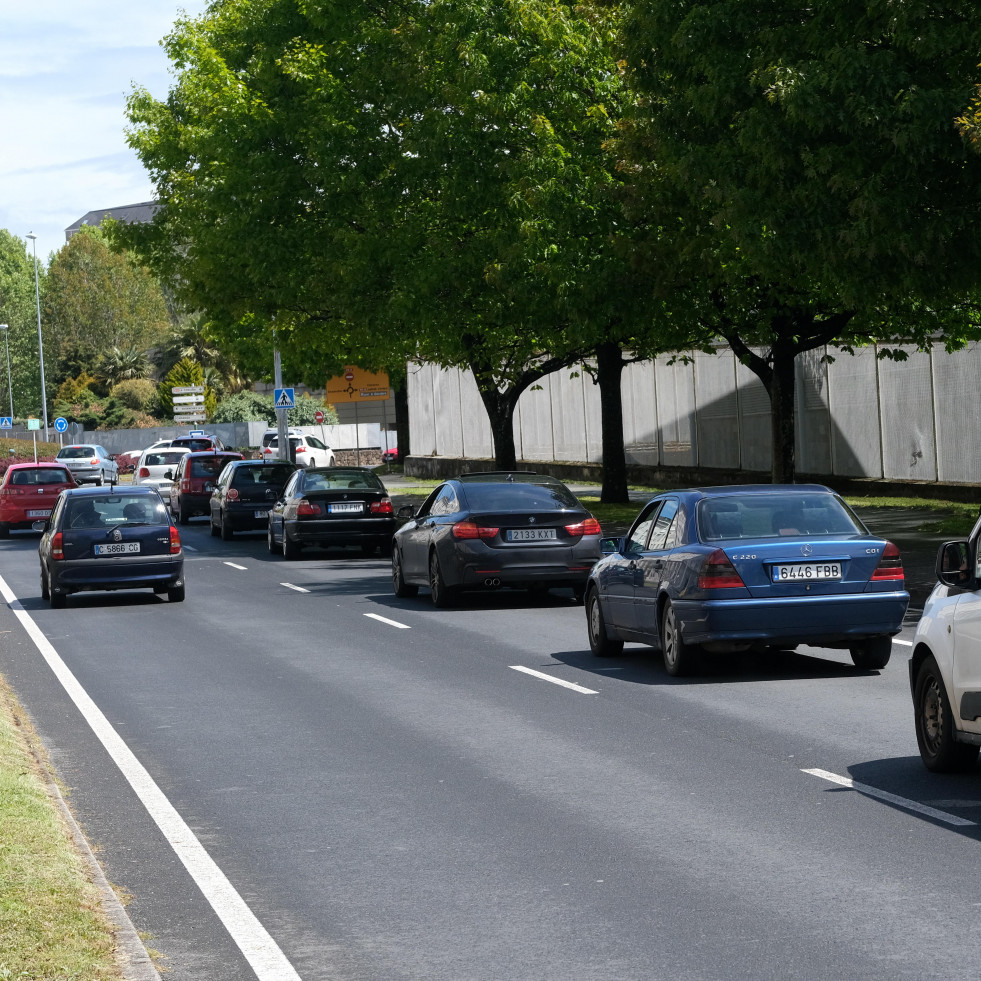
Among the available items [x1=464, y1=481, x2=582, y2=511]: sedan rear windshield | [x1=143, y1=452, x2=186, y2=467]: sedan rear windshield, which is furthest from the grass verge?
[x1=143, y1=452, x2=186, y2=467]: sedan rear windshield

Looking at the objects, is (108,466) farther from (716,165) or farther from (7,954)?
(7,954)

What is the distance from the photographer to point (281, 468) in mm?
34781

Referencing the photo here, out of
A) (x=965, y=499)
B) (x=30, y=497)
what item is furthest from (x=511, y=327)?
(x=30, y=497)

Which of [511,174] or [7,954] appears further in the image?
[511,174]

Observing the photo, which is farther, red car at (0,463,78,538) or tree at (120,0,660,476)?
red car at (0,463,78,538)

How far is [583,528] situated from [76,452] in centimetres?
4928

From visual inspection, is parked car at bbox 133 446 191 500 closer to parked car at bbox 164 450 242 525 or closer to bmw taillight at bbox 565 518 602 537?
parked car at bbox 164 450 242 525

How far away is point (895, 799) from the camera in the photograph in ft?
27.4

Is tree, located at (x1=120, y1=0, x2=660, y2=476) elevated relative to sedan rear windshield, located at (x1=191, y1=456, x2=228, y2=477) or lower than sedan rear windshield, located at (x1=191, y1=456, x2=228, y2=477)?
elevated

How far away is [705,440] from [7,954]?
38.0 m

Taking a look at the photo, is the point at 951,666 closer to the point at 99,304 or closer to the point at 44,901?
the point at 44,901

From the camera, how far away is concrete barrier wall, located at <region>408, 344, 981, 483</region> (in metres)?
33.1

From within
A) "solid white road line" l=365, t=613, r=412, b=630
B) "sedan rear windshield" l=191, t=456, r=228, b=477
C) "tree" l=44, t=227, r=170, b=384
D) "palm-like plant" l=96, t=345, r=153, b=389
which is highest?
"tree" l=44, t=227, r=170, b=384

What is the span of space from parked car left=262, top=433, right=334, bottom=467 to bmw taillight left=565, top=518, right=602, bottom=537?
37.4 m
